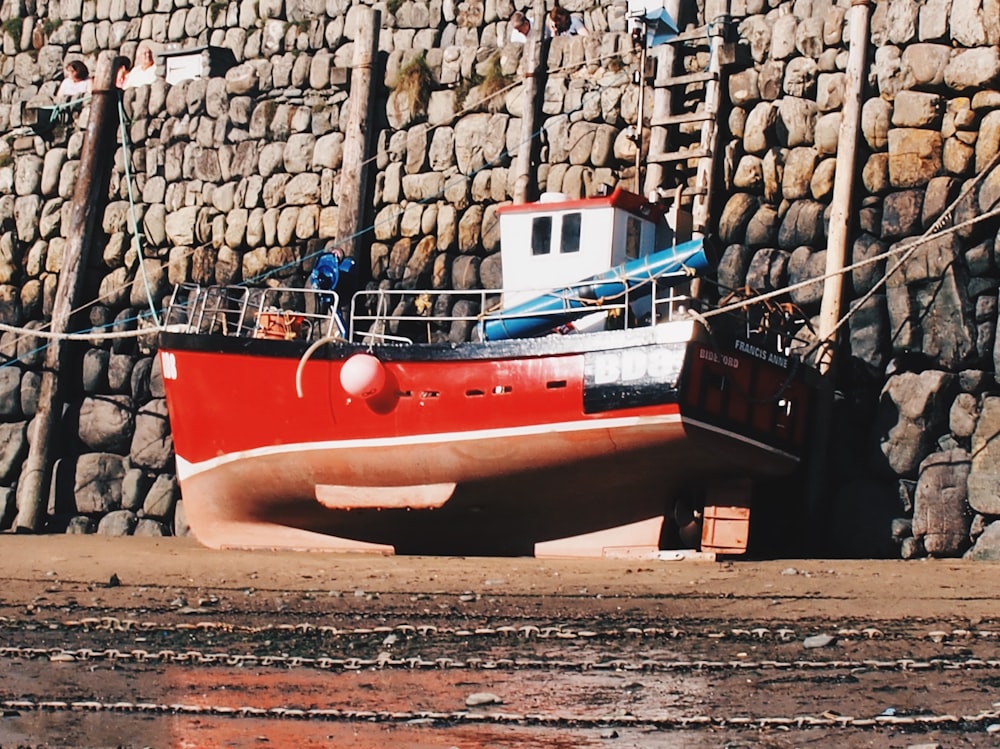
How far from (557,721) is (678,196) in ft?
26.7

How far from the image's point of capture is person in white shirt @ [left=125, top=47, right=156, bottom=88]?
746 inches

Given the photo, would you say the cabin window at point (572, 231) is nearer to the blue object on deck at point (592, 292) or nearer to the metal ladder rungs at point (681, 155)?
the blue object on deck at point (592, 292)

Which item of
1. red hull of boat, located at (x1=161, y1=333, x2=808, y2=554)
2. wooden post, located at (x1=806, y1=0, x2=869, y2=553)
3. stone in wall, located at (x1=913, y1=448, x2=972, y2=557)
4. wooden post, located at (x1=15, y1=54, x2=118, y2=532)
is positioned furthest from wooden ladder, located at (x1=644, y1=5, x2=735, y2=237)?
wooden post, located at (x1=15, y1=54, x2=118, y2=532)

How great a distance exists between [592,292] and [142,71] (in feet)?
24.1

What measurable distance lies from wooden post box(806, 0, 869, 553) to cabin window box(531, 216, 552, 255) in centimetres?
245

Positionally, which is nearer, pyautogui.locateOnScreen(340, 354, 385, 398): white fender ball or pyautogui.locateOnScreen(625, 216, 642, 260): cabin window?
pyautogui.locateOnScreen(340, 354, 385, 398): white fender ball

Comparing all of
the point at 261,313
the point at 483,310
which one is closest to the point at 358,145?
the point at 261,313

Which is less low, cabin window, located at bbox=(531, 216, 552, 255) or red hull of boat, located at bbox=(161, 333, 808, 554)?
cabin window, located at bbox=(531, 216, 552, 255)

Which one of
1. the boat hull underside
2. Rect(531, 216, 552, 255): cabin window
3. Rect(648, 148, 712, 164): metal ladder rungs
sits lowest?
the boat hull underside

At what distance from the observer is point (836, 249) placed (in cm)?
1359

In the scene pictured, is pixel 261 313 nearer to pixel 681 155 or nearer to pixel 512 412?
pixel 512 412

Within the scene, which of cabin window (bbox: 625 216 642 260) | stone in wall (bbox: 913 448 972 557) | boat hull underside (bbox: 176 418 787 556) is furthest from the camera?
cabin window (bbox: 625 216 642 260)

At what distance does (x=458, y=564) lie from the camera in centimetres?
1353

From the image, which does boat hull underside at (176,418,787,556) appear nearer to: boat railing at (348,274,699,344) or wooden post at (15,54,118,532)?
boat railing at (348,274,699,344)
